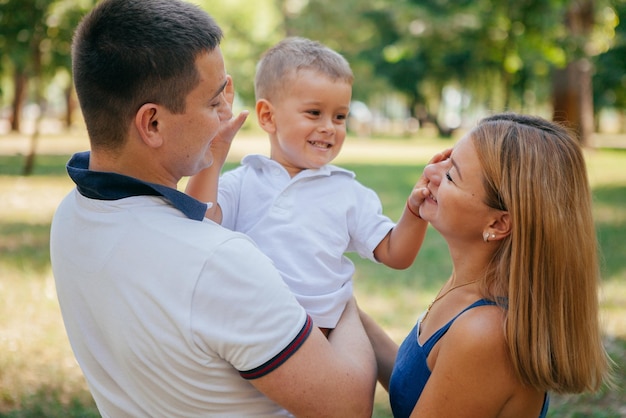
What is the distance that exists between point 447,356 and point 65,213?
1.18 meters

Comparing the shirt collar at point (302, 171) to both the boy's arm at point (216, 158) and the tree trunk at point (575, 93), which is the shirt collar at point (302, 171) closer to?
the boy's arm at point (216, 158)

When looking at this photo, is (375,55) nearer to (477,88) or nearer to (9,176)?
(477,88)

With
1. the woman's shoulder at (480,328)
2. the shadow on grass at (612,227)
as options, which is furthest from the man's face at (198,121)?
the shadow on grass at (612,227)

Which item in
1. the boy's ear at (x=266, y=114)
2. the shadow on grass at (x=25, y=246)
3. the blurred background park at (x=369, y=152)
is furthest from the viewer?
the shadow on grass at (x=25, y=246)

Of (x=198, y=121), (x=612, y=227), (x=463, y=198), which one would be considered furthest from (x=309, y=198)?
(x=612, y=227)

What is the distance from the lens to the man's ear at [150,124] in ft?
6.27

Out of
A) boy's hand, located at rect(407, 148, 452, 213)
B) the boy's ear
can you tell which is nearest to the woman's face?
boy's hand, located at rect(407, 148, 452, 213)

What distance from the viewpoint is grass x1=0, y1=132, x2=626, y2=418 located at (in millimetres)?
4918

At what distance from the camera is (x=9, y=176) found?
17.3m

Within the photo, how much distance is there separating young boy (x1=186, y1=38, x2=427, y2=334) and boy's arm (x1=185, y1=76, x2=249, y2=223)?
8.6 inches

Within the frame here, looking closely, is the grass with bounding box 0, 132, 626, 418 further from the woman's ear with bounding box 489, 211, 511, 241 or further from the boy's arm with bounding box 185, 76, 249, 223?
the boy's arm with bounding box 185, 76, 249, 223

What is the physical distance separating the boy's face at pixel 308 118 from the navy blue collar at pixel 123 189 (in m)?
1.22

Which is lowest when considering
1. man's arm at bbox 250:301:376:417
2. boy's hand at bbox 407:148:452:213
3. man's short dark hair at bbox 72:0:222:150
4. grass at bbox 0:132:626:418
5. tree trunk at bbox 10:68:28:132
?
tree trunk at bbox 10:68:28:132

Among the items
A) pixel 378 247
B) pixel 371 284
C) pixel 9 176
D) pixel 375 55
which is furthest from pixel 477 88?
pixel 378 247
